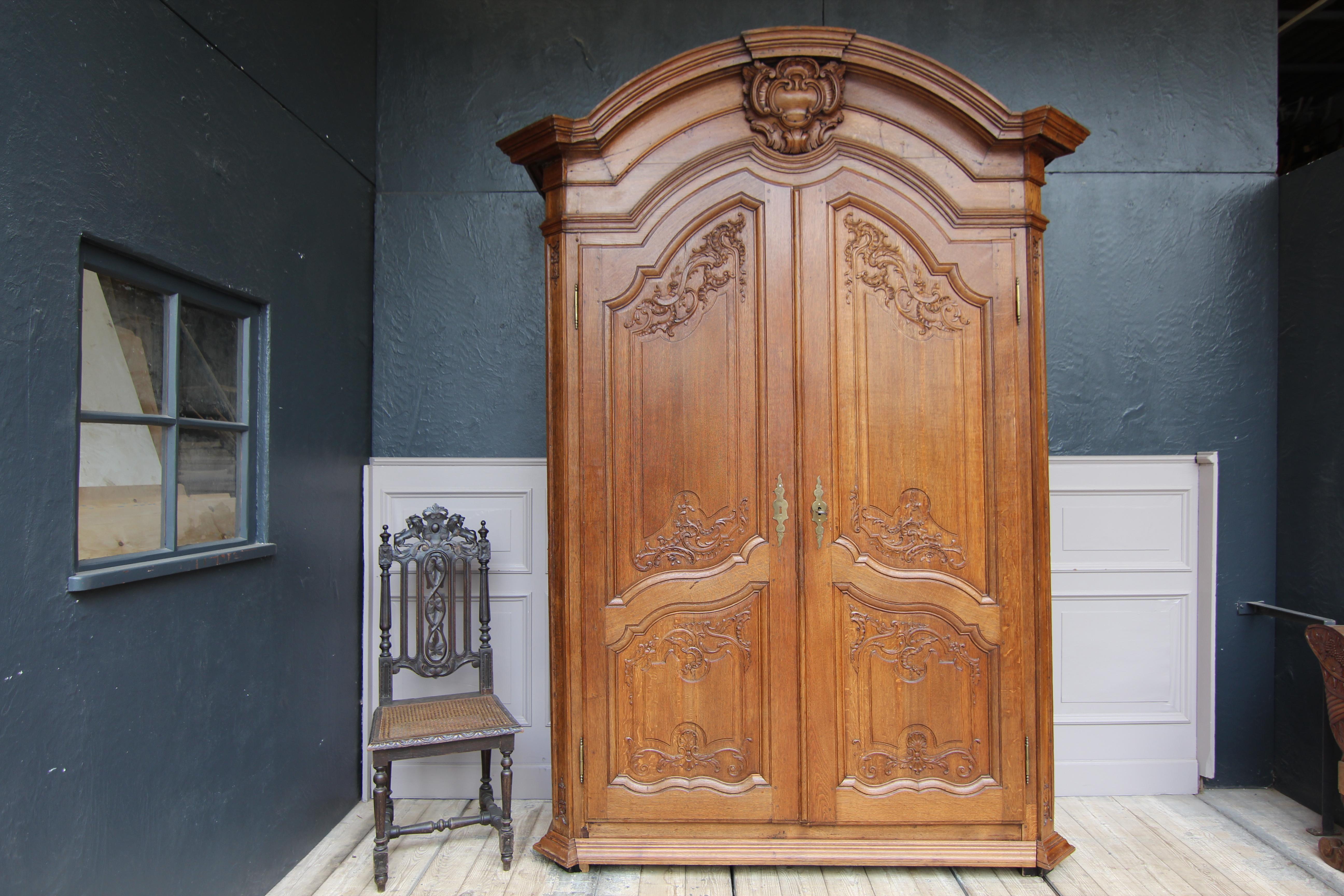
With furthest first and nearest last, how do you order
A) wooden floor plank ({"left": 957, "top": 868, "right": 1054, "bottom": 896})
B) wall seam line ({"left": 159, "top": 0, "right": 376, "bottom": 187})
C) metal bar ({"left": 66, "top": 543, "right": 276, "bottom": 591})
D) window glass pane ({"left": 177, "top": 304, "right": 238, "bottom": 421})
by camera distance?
1. wooden floor plank ({"left": 957, "top": 868, "right": 1054, "bottom": 896})
2. window glass pane ({"left": 177, "top": 304, "right": 238, "bottom": 421})
3. wall seam line ({"left": 159, "top": 0, "right": 376, "bottom": 187})
4. metal bar ({"left": 66, "top": 543, "right": 276, "bottom": 591})

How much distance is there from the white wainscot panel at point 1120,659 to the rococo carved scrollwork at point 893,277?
4.59ft

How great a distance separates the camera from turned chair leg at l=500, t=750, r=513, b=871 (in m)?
2.56

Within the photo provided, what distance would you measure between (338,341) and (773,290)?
1.64m

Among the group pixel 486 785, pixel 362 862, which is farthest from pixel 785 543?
pixel 362 862

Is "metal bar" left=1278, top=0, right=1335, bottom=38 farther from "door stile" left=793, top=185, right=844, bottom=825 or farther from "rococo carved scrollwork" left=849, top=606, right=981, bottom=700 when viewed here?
"rococo carved scrollwork" left=849, top=606, right=981, bottom=700

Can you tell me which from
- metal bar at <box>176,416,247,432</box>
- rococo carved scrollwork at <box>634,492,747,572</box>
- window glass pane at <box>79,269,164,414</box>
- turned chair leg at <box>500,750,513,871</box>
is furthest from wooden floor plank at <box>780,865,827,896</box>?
window glass pane at <box>79,269,164,414</box>

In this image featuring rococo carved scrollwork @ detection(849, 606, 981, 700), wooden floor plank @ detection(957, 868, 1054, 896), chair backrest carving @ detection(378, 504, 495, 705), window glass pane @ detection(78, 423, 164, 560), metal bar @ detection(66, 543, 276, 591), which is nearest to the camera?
metal bar @ detection(66, 543, 276, 591)

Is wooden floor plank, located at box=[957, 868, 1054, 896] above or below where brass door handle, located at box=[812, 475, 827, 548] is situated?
below

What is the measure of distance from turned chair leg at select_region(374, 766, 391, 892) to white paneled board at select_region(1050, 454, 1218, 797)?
2495 mm

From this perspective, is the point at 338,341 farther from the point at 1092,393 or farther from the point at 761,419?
the point at 1092,393

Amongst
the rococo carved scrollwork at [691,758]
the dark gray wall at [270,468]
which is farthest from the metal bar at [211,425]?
the rococo carved scrollwork at [691,758]

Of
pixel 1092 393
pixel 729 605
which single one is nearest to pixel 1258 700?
pixel 1092 393

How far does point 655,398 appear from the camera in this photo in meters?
2.55

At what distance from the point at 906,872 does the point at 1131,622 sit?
1405 millimetres
